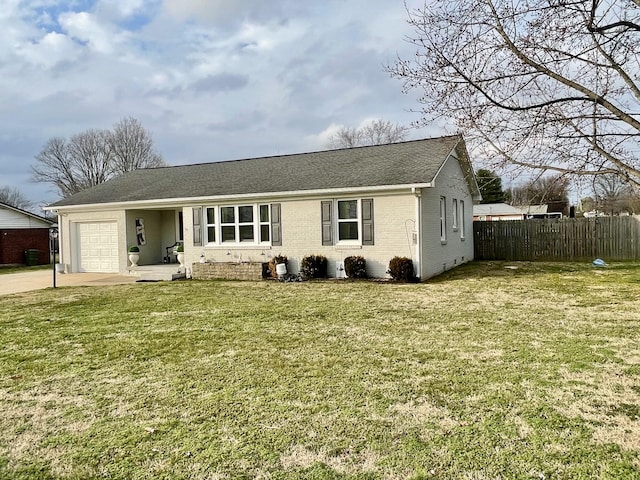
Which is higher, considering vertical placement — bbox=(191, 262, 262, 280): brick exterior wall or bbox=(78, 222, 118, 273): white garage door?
bbox=(78, 222, 118, 273): white garage door

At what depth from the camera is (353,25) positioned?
8617mm

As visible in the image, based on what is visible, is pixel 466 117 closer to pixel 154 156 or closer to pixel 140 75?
pixel 140 75

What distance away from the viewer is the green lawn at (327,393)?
3.00 meters

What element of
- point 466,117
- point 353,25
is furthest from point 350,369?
point 353,25

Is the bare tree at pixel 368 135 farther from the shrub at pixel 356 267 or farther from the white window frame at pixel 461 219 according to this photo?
the shrub at pixel 356 267

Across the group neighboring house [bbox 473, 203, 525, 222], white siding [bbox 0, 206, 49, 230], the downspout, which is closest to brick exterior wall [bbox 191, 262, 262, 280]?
the downspout

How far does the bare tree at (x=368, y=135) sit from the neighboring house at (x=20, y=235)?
86.5 ft

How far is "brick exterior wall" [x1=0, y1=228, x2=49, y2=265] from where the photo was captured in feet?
77.2

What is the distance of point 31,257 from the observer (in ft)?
79.2

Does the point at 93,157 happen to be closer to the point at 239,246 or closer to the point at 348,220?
the point at 239,246

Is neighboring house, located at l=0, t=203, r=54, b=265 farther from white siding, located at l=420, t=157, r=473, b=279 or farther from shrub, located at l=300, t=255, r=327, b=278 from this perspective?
white siding, located at l=420, t=157, r=473, b=279

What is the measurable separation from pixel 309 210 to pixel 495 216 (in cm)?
2850

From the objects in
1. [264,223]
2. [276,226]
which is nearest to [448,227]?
[276,226]

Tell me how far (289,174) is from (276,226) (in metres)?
2.34
